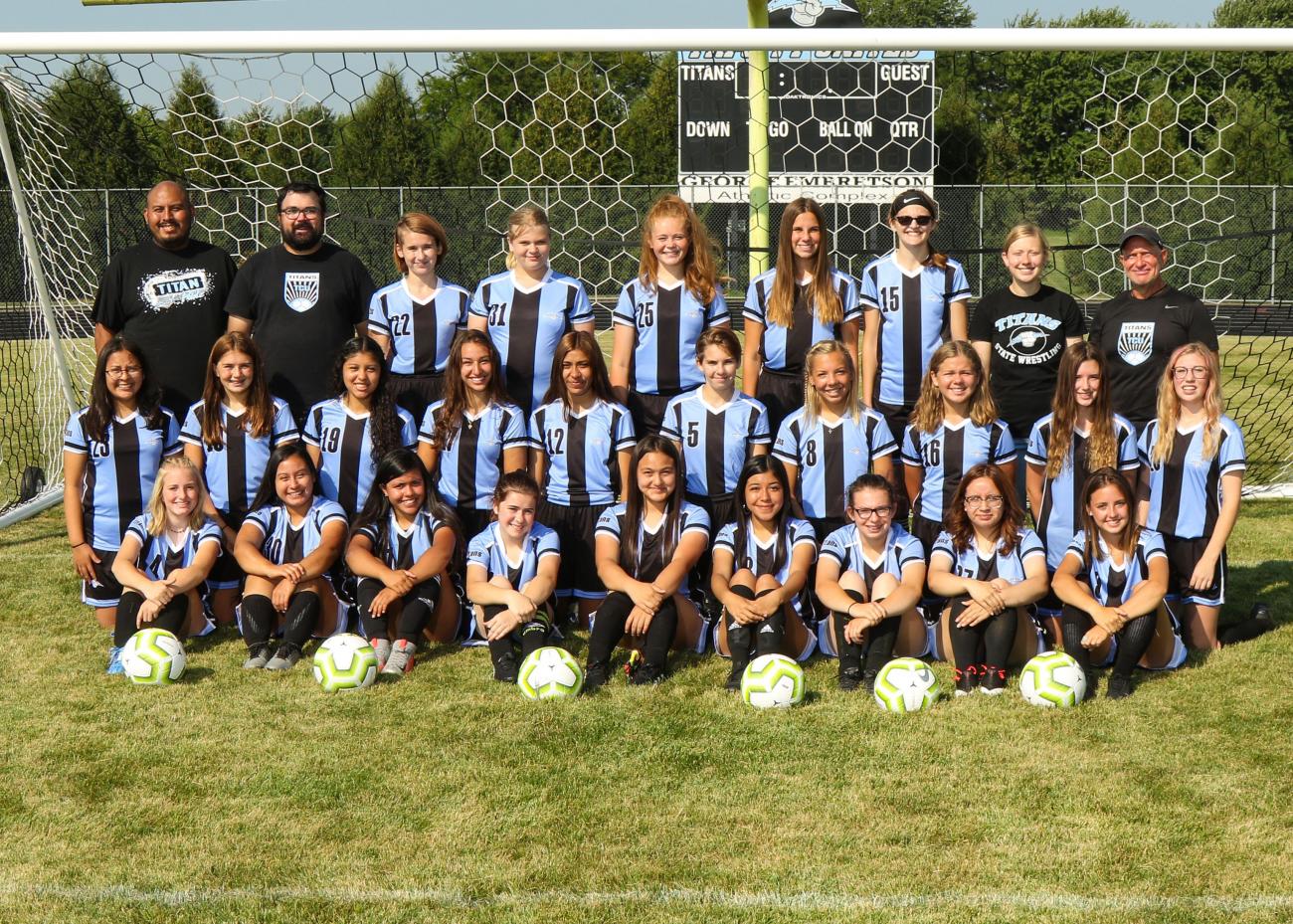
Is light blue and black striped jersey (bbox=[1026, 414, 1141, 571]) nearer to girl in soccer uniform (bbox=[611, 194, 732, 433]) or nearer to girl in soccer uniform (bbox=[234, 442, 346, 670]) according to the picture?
girl in soccer uniform (bbox=[611, 194, 732, 433])

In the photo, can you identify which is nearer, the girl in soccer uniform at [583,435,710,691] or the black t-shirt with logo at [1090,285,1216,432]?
the girl in soccer uniform at [583,435,710,691]

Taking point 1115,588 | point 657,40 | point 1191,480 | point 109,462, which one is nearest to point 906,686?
point 1115,588

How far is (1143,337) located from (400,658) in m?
3.09

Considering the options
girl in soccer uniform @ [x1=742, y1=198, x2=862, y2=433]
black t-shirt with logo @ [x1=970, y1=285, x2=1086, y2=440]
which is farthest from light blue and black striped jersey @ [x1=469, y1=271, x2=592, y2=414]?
black t-shirt with logo @ [x1=970, y1=285, x2=1086, y2=440]

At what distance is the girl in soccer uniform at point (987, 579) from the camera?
427cm

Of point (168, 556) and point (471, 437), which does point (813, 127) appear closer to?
point (471, 437)

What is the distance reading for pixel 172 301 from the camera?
5340 millimetres

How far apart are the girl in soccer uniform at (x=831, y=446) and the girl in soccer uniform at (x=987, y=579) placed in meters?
0.38

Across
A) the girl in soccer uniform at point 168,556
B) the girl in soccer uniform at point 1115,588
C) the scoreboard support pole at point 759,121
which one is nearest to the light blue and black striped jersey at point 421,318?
the girl in soccer uniform at point 168,556

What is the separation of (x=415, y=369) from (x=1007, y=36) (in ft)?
8.73

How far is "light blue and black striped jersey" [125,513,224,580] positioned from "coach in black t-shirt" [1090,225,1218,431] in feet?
11.5

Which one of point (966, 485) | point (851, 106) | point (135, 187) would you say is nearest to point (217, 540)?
point (966, 485)

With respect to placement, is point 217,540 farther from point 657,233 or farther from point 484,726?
point 657,233

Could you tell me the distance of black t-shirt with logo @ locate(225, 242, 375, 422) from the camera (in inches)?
199
